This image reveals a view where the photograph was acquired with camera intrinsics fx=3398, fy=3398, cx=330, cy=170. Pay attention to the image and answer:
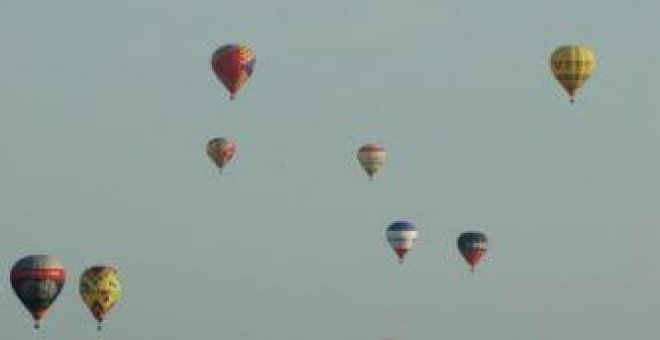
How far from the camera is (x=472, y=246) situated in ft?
647

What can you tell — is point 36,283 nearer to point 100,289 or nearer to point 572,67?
point 100,289

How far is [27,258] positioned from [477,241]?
3415 cm

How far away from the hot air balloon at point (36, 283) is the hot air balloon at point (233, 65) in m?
15.4

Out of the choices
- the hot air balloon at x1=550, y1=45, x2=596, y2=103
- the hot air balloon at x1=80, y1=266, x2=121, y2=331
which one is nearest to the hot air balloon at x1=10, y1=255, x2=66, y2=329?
the hot air balloon at x1=80, y1=266, x2=121, y2=331

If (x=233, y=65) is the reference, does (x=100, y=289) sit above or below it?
below

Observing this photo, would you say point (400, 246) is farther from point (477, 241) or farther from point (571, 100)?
point (571, 100)

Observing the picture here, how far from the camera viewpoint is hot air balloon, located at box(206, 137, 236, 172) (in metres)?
197

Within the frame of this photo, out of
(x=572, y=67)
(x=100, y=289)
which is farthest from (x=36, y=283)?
(x=572, y=67)

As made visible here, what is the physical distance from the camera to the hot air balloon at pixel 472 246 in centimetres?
19588

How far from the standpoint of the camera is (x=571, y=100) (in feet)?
582

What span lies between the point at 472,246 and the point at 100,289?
990 inches

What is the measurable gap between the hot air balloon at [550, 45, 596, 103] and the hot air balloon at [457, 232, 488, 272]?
736 inches

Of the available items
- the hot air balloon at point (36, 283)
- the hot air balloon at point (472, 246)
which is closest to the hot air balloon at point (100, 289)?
the hot air balloon at point (36, 283)

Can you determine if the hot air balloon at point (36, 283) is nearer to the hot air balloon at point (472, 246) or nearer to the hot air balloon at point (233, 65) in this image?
the hot air balloon at point (233, 65)
